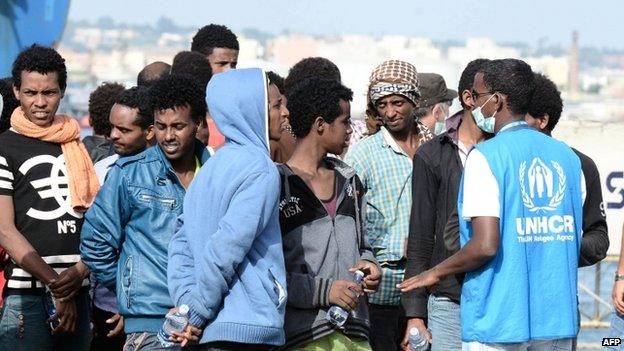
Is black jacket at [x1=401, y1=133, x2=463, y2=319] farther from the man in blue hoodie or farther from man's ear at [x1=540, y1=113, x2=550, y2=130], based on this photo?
the man in blue hoodie

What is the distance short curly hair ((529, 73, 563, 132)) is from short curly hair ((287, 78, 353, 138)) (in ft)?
3.88

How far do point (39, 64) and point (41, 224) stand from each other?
89 cm

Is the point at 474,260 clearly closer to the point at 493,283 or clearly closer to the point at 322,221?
the point at 493,283

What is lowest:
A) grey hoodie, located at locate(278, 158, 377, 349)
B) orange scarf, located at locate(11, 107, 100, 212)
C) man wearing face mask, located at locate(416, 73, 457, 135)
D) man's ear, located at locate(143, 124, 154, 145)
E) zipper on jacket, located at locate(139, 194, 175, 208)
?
grey hoodie, located at locate(278, 158, 377, 349)

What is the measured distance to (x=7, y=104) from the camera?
7.30 m

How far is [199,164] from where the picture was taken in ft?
21.2

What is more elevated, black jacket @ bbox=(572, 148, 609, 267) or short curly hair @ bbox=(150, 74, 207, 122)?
short curly hair @ bbox=(150, 74, 207, 122)

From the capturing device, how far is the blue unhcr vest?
566cm

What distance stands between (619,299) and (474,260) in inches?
64.2

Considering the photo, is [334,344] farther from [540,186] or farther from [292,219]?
[540,186]

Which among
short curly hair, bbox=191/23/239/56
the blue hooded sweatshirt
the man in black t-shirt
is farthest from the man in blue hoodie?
short curly hair, bbox=191/23/239/56

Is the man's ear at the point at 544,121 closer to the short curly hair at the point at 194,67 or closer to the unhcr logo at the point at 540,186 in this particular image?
the unhcr logo at the point at 540,186

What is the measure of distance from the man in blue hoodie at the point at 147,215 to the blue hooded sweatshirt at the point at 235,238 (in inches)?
18.3

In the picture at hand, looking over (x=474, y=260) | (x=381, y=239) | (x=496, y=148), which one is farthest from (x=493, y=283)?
(x=381, y=239)
